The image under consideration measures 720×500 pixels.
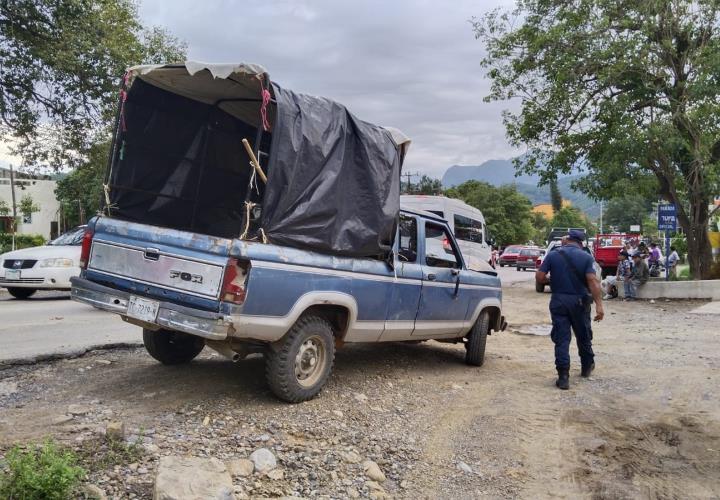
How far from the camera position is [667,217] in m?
17.7

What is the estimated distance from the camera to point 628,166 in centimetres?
1741

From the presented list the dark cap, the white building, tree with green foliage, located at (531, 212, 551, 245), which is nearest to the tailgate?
the dark cap

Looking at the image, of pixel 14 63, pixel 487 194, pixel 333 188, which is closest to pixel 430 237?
pixel 333 188

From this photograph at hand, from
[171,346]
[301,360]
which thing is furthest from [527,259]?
[301,360]

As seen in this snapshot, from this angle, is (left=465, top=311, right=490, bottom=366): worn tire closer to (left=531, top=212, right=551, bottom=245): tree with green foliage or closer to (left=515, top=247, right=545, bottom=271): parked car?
(left=515, top=247, right=545, bottom=271): parked car

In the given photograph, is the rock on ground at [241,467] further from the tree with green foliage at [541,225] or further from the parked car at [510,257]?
the tree with green foliage at [541,225]

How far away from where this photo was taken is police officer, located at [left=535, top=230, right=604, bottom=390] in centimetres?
682

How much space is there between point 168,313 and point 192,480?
161 cm

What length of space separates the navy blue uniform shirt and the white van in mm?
11174

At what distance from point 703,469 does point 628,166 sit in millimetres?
14400

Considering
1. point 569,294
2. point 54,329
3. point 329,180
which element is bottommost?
point 54,329

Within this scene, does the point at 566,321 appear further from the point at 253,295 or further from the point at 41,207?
the point at 41,207

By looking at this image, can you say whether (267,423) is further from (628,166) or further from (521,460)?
(628,166)

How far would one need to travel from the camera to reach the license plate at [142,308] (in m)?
4.72
